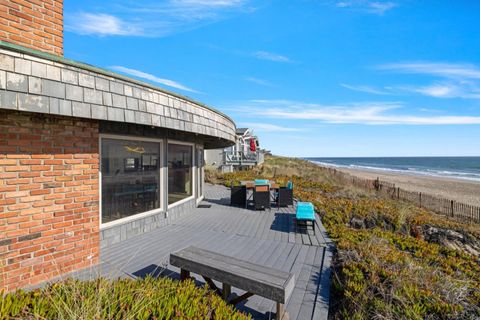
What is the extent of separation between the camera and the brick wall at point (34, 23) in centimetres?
302

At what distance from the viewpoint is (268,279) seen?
2664 mm


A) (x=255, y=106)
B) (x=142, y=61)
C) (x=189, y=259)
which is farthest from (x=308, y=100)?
(x=189, y=259)

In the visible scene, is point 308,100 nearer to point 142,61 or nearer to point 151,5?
point 142,61

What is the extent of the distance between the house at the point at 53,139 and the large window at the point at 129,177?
0.04 meters

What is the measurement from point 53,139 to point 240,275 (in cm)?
318

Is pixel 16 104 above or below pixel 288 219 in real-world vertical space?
above

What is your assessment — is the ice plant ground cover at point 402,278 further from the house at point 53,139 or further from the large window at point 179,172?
the large window at point 179,172

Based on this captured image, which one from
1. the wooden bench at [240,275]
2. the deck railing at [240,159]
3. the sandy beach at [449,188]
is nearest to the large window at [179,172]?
the wooden bench at [240,275]

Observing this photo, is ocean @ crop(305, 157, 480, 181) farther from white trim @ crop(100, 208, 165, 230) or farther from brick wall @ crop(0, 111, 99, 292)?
brick wall @ crop(0, 111, 99, 292)

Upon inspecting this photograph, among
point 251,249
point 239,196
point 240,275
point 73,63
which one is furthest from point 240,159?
point 240,275

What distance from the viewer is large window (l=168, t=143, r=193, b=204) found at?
673cm

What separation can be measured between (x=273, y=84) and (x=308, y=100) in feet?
26.4

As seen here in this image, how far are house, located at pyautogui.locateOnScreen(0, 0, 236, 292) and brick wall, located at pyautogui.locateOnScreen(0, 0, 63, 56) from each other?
0.01 m

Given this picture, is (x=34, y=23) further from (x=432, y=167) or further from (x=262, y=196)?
(x=432, y=167)
